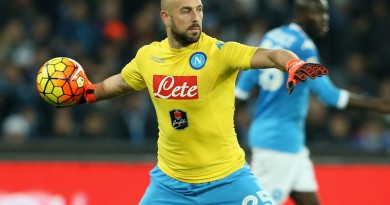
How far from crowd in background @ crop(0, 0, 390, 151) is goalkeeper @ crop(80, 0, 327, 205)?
557 cm

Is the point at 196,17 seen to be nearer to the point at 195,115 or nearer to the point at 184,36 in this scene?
the point at 184,36

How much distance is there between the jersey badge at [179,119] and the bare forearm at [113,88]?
0.49 m

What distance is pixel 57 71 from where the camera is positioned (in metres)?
6.50

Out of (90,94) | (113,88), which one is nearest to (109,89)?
(113,88)

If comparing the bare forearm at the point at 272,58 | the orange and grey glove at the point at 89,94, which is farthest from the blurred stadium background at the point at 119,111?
the bare forearm at the point at 272,58

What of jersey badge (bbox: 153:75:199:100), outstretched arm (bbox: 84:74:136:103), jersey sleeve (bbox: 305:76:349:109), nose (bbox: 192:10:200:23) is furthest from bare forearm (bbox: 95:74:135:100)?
jersey sleeve (bbox: 305:76:349:109)

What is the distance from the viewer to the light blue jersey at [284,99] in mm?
7523

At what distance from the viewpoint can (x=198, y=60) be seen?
19.2 ft

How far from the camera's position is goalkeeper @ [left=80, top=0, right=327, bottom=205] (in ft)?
19.2

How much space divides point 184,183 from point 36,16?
25.8 ft

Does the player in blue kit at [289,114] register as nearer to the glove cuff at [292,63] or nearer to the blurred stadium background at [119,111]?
the blurred stadium background at [119,111]

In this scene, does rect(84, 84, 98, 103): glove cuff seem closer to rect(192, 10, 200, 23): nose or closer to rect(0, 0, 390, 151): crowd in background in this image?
rect(192, 10, 200, 23): nose

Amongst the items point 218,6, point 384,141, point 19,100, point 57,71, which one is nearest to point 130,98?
point 19,100

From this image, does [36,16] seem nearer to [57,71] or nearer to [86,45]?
[86,45]
